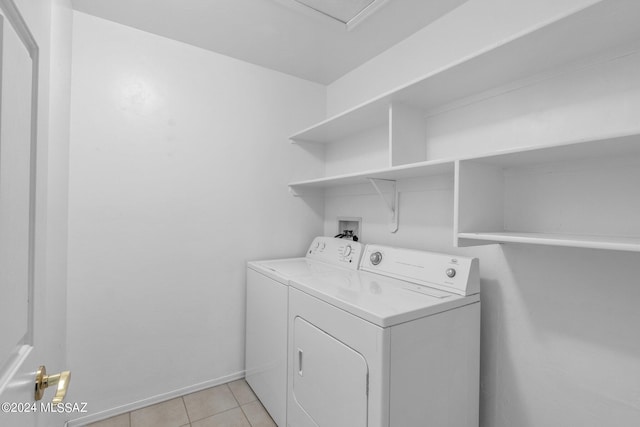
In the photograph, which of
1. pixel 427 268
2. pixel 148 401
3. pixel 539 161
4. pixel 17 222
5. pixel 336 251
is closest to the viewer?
pixel 17 222

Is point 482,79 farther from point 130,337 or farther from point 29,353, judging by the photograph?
point 130,337

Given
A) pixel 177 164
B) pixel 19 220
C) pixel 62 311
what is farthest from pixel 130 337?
pixel 19 220

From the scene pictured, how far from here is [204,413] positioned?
187 cm

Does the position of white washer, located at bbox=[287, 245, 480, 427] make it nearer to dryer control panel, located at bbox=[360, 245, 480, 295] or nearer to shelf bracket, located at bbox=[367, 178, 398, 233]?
dryer control panel, located at bbox=[360, 245, 480, 295]

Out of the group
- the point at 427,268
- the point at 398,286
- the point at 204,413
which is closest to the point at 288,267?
the point at 398,286

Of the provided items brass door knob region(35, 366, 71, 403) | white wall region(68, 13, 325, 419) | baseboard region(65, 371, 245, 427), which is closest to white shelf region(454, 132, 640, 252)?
brass door knob region(35, 366, 71, 403)

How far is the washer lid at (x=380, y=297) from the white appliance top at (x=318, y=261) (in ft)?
0.63

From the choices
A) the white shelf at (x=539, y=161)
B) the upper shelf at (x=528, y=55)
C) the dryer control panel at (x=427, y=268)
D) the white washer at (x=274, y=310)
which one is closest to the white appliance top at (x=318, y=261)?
the white washer at (x=274, y=310)

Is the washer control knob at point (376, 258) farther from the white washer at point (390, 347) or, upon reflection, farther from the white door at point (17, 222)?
the white door at point (17, 222)

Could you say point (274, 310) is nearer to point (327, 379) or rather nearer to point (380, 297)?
point (327, 379)

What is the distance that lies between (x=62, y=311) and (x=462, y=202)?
85.0 inches

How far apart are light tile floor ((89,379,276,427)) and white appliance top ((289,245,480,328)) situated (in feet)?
3.24

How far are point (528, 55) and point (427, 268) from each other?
1.01 m

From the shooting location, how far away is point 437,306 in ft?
3.96
